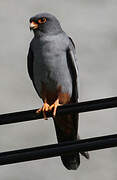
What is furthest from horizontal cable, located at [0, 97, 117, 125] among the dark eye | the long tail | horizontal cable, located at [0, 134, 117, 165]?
the dark eye

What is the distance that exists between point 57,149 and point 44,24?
263cm

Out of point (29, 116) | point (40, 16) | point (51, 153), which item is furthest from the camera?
point (40, 16)

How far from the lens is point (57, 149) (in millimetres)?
3285

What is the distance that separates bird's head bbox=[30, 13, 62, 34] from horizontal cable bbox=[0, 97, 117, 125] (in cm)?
212

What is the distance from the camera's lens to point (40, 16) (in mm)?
5566

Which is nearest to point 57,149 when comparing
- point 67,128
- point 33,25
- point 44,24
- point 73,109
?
point 73,109

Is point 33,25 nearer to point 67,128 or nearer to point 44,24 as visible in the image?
point 44,24

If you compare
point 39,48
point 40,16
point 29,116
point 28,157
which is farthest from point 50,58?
point 28,157

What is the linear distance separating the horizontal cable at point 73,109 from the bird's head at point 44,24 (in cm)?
212

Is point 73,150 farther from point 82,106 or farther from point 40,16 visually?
point 40,16

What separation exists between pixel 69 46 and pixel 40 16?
56cm

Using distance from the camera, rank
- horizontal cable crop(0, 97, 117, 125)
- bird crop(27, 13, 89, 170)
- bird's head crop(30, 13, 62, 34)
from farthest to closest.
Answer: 1. bird's head crop(30, 13, 62, 34)
2. bird crop(27, 13, 89, 170)
3. horizontal cable crop(0, 97, 117, 125)

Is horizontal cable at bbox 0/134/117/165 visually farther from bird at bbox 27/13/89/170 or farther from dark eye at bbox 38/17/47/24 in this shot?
dark eye at bbox 38/17/47/24

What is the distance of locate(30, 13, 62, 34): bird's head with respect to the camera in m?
5.54
